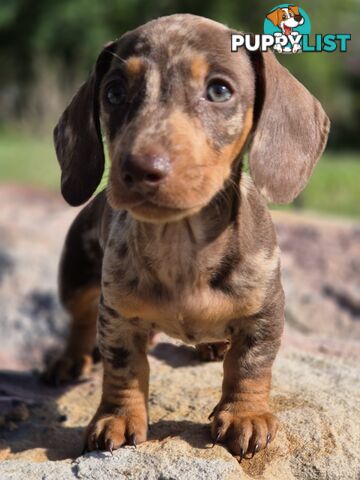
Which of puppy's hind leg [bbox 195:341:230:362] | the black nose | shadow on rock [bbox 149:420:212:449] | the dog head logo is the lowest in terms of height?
puppy's hind leg [bbox 195:341:230:362]

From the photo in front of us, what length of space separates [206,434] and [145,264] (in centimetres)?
75

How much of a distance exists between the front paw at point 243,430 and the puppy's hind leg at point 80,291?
1.55 meters

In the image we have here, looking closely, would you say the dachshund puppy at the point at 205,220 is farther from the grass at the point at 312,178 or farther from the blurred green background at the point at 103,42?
the blurred green background at the point at 103,42

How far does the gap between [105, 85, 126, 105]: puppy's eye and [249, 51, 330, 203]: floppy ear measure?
1.84 ft

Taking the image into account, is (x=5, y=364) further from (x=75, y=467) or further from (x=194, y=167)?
(x=194, y=167)

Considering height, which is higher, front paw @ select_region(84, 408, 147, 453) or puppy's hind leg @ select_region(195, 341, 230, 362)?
front paw @ select_region(84, 408, 147, 453)

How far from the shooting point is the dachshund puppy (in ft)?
10.1

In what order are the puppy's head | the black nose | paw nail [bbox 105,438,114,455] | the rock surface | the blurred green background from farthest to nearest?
the blurred green background → paw nail [bbox 105,438,114,455] → the rock surface → the puppy's head → the black nose

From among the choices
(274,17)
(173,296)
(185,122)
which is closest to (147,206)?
(185,122)

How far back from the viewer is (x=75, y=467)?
119 inches

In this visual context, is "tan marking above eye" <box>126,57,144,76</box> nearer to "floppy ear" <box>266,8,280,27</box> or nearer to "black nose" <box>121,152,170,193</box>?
"black nose" <box>121,152,170,193</box>

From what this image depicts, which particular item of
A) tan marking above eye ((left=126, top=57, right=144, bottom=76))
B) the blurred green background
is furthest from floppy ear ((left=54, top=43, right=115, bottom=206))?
the blurred green background

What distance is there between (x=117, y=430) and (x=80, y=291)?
4.90 feet

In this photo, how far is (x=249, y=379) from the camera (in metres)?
3.29
